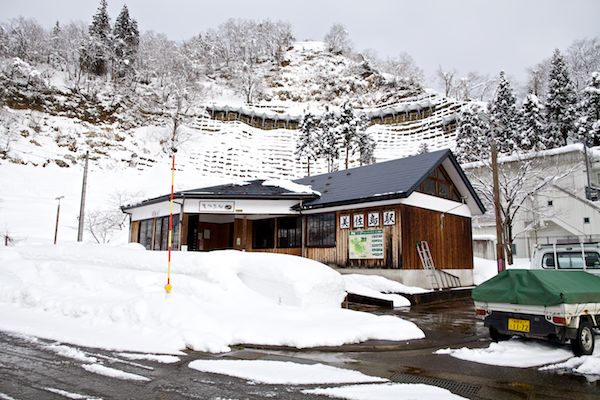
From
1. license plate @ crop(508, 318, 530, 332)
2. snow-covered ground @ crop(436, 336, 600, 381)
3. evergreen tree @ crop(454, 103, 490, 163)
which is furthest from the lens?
evergreen tree @ crop(454, 103, 490, 163)

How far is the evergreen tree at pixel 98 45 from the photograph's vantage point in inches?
2314

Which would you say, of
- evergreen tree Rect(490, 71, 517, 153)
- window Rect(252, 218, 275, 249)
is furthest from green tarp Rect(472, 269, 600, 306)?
evergreen tree Rect(490, 71, 517, 153)

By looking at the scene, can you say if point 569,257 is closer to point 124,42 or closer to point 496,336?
point 496,336

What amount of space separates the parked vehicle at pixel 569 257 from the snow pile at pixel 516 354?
7.44ft

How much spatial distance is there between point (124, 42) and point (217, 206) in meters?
59.4

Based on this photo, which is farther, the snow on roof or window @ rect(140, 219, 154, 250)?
window @ rect(140, 219, 154, 250)

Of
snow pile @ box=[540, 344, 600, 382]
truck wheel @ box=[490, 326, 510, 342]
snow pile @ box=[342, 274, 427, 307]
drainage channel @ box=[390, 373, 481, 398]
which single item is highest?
snow pile @ box=[342, 274, 427, 307]

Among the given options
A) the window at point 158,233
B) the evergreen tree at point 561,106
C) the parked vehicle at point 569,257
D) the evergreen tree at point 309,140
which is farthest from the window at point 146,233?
the evergreen tree at point 561,106

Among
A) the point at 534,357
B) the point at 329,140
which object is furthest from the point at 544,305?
the point at 329,140

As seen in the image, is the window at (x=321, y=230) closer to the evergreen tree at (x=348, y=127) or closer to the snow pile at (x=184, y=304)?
the snow pile at (x=184, y=304)

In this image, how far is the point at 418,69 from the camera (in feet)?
287

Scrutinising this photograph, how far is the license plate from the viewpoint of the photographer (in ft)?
20.6

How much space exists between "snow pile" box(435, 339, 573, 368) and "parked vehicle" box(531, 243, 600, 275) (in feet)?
7.44

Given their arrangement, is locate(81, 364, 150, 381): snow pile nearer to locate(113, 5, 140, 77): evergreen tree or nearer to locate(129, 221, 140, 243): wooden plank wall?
locate(129, 221, 140, 243): wooden plank wall
